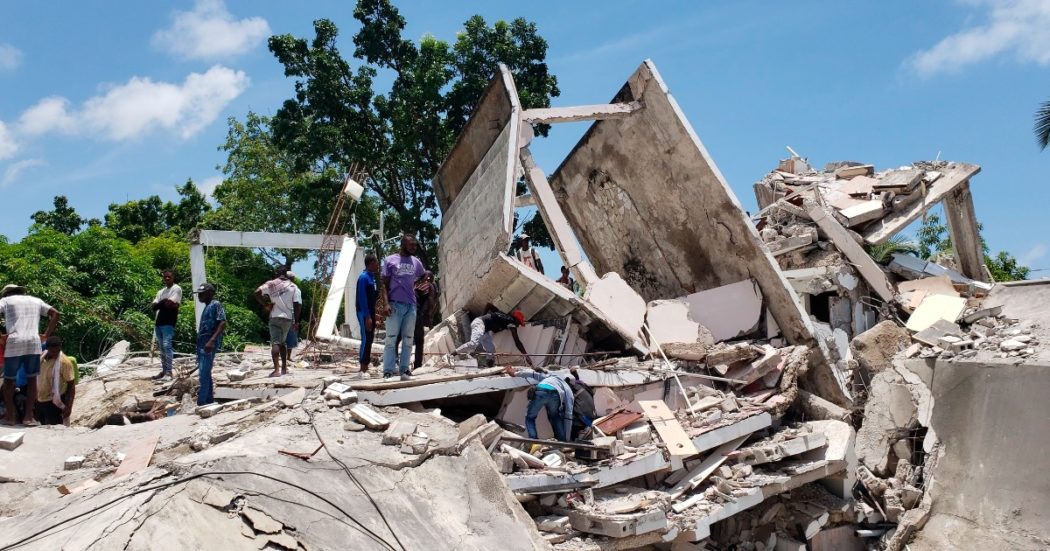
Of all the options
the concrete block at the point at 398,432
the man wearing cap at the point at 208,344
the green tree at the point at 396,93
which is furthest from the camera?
the green tree at the point at 396,93

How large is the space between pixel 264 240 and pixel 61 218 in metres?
13.7

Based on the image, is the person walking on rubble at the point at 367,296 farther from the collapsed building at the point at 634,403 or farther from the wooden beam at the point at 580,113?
the wooden beam at the point at 580,113

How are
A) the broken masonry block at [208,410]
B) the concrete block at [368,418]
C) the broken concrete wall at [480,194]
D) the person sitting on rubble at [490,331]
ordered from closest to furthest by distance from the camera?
1. the concrete block at [368,418]
2. the broken masonry block at [208,410]
3. the person sitting on rubble at [490,331]
4. the broken concrete wall at [480,194]

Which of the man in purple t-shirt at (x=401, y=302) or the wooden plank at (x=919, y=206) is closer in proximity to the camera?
the man in purple t-shirt at (x=401, y=302)

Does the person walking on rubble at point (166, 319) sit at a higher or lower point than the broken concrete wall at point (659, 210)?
lower

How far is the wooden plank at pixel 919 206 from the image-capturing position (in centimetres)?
1286

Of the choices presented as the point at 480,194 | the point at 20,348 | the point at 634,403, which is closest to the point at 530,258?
the point at 480,194

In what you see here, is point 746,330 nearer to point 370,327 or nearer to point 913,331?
point 913,331

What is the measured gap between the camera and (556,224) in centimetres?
1046

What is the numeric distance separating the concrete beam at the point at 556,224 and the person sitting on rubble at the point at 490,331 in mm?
969

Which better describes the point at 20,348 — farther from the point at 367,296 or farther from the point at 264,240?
the point at 264,240

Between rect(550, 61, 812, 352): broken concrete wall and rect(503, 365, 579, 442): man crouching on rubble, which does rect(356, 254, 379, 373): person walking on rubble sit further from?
rect(550, 61, 812, 352): broken concrete wall

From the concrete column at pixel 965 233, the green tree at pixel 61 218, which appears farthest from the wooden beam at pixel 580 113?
the green tree at pixel 61 218

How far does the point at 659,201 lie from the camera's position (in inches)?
448
